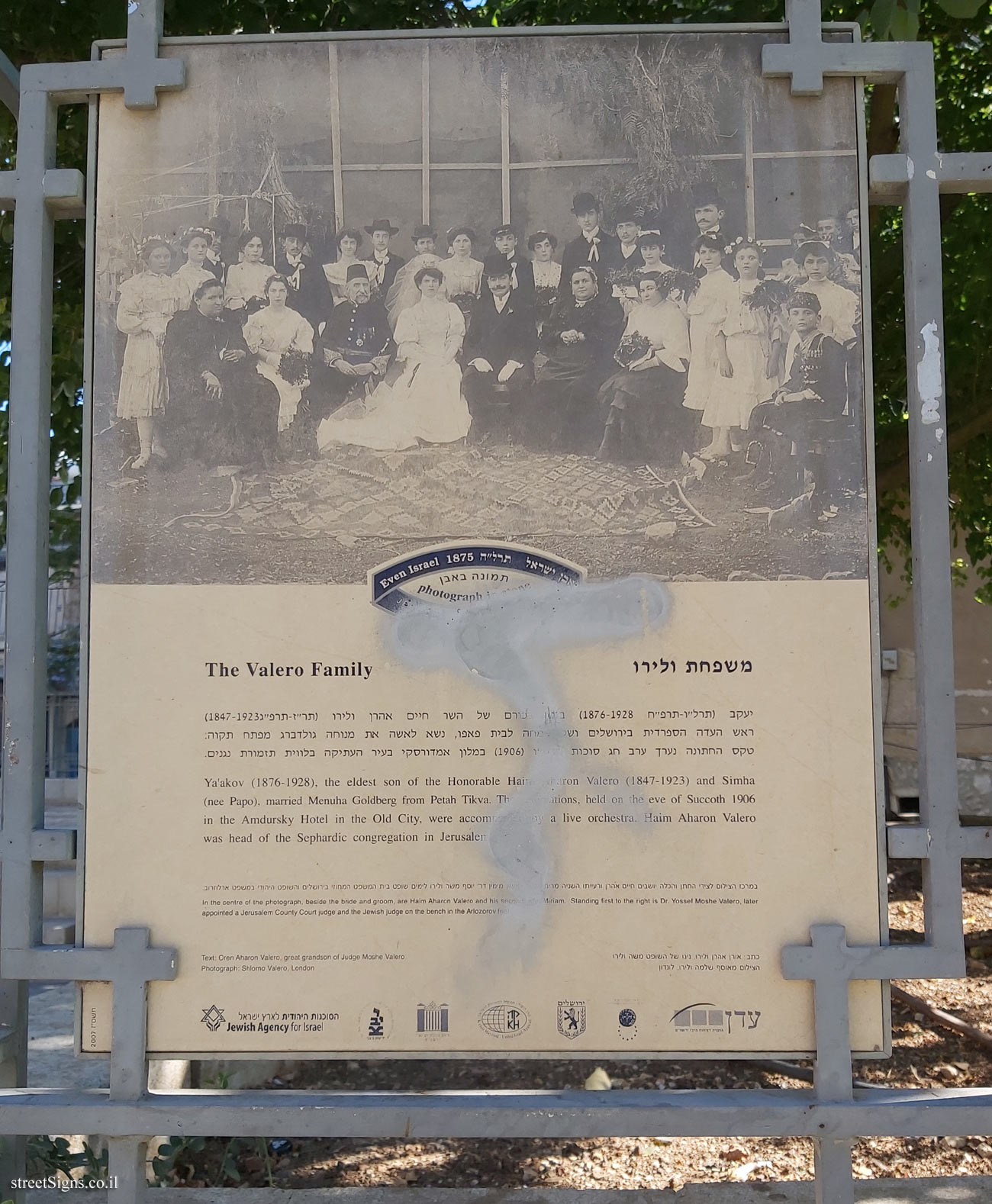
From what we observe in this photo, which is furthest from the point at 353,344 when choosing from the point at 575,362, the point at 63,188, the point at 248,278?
the point at 63,188

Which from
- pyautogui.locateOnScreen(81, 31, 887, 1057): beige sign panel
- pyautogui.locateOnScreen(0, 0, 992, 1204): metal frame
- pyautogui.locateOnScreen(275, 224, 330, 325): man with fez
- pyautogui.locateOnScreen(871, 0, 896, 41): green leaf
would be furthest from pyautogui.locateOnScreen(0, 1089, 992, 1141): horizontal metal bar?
pyautogui.locateOnScreen(871, 0, 896, 41): green leaf

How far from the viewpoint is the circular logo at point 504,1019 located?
7.74 ft

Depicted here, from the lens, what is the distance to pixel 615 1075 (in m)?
5.03

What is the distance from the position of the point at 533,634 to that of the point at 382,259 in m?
1.01

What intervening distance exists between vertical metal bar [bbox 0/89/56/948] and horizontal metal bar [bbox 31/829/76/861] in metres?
0.02

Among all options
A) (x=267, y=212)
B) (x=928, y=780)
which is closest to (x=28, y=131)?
(x=267, y=212)

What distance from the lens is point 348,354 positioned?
2484 mm

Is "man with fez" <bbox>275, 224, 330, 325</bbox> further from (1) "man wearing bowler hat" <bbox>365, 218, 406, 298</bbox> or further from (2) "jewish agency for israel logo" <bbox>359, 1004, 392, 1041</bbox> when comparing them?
(2) "jewish agency for israel logo" <bbox>359, 1004, 392, 1041</bbox>

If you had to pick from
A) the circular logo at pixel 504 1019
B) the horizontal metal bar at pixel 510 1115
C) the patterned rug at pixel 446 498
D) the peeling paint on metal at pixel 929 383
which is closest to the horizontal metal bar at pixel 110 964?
the horizontal metal bar at pixel 510 1115

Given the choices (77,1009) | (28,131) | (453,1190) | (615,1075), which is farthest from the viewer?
(615,1075)

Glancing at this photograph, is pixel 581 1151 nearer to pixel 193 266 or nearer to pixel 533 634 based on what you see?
pixel 533 634

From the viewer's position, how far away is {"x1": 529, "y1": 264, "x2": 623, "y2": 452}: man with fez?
246 centimetres

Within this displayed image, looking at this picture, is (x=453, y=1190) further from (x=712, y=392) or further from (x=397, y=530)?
(x=712, y=392)

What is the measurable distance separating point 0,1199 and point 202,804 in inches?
50.6
